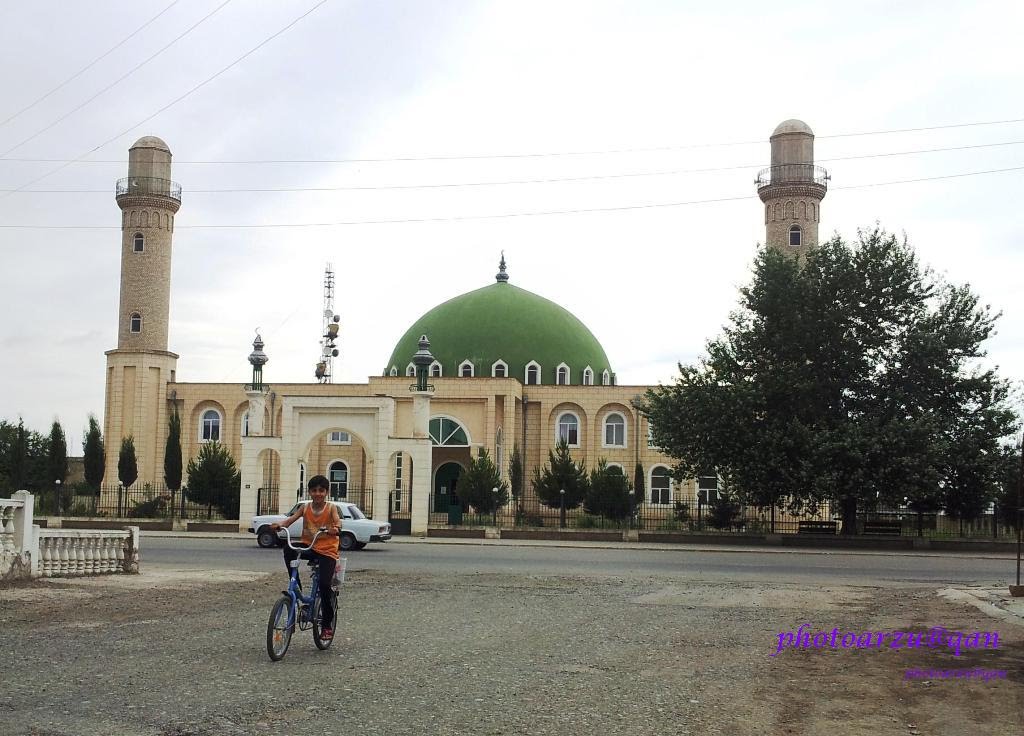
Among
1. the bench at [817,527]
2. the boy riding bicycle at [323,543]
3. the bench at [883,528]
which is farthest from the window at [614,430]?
the boy riding bicycle at [323,543]

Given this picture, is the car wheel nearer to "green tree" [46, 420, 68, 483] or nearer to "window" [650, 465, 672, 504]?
"green tree" [46, 420, 68, 483]

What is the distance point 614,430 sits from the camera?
52.5m

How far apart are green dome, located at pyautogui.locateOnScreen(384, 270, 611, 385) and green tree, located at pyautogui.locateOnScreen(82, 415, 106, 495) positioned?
54.3 feet

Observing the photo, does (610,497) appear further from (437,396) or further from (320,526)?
(320,526)

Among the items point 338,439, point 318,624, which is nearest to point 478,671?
point 318,624

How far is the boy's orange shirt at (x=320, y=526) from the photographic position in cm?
916

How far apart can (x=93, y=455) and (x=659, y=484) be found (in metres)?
24.8

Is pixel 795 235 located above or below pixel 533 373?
above

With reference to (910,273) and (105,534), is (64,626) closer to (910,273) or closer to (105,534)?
(105,534)

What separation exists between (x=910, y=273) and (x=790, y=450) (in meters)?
6.05

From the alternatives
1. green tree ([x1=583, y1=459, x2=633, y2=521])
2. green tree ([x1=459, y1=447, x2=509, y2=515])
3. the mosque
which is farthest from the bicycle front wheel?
the mosque

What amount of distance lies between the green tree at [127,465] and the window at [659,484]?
22643 mm

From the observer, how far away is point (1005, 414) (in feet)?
99.4

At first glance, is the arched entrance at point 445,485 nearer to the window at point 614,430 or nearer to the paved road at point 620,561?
the window at point 614,430
